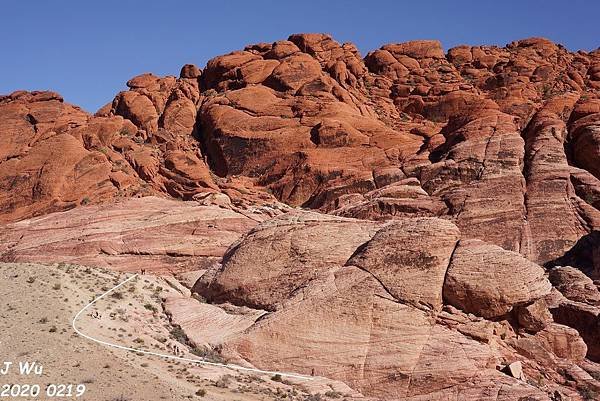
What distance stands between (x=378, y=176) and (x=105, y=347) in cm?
3346

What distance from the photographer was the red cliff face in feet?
85.4

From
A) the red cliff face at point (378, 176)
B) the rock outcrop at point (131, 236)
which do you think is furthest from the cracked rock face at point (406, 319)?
the rock outcrop at point (131, 236)

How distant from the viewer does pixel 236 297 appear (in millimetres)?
30812

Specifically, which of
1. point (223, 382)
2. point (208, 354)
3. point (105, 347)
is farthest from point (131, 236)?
point (223, 382)

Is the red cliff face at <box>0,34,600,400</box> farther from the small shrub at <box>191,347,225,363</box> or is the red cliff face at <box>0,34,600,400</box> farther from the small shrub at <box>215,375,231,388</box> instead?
the small shrub at <box>215,375,231,388</box>

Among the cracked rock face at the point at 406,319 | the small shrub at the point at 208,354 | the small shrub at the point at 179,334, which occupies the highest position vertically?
the cracked rock face at the point at 406,319

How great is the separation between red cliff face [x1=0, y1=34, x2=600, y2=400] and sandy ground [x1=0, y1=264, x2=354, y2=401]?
3102 mm

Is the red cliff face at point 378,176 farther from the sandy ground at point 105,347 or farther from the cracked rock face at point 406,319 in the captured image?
the sandy ground at point 105,347

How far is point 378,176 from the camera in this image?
2051 inches

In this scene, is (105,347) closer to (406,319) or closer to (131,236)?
(406,319)

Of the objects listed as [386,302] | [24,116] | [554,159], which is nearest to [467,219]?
[554,159]

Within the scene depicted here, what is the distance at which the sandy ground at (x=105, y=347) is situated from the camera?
20.0m

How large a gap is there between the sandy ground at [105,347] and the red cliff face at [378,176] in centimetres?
310

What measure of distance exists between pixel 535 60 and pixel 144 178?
165 feet
